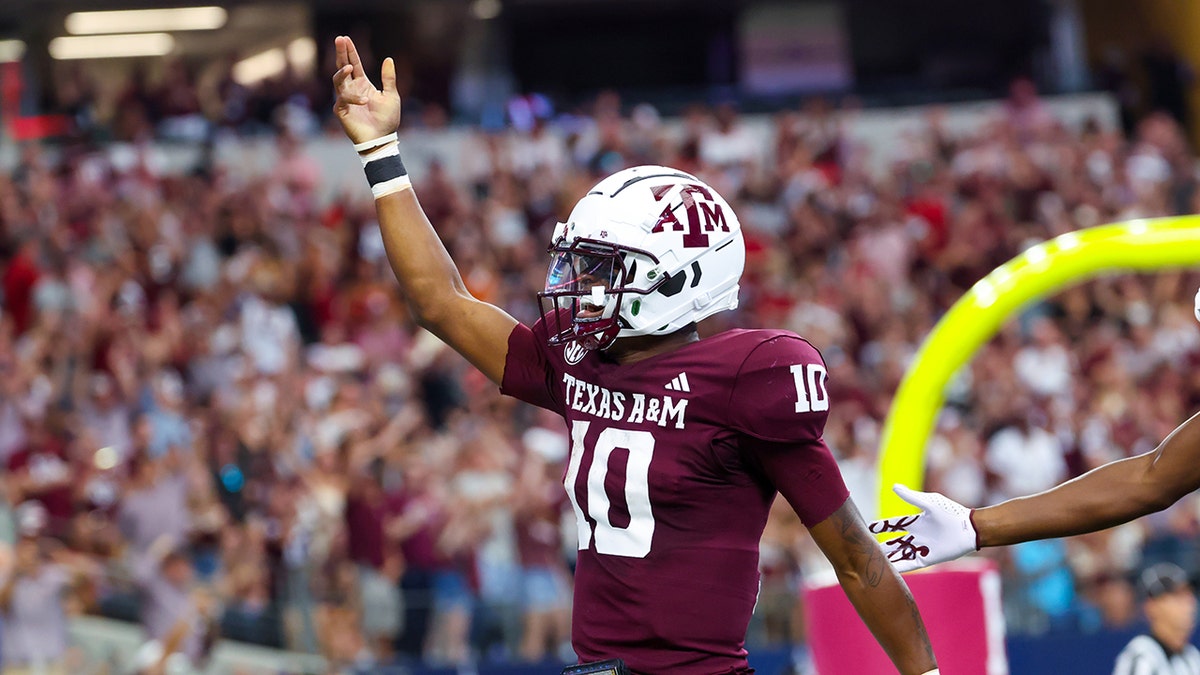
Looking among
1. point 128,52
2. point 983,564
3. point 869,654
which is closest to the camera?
point 869,654

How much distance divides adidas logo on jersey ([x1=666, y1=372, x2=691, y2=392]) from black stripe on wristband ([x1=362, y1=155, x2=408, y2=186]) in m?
0.92

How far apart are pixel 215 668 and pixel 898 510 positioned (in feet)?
16.3

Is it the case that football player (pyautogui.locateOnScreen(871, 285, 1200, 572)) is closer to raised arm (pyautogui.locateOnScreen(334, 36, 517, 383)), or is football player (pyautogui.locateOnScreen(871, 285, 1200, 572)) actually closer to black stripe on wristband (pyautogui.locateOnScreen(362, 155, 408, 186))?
raised arm (pyautogui.locateOnScreen(334, 36, 517, 383))

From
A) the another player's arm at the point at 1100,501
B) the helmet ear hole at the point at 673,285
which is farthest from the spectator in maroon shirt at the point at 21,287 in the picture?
the another player's arm at the point at 1100,501

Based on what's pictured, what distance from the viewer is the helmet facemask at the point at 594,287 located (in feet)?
10.7

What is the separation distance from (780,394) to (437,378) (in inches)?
295

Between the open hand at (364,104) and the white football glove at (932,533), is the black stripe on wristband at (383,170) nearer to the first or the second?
the open hand at (364,104)

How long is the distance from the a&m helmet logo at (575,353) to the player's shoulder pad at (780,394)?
395mm

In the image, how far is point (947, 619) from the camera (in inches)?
172

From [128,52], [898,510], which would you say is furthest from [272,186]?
[898,510]

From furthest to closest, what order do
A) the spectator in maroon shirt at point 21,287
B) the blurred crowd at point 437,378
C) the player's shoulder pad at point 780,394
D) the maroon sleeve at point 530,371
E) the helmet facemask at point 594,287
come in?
the spectator in maroon shirt at point 21,287, the blurred crowd at point 437,378, the maroon sleeve at point 530,371, the helmet facemask at point 594,287, the player's shoulder pad at point 780,394

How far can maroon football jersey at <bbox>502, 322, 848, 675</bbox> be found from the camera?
10.1 feet

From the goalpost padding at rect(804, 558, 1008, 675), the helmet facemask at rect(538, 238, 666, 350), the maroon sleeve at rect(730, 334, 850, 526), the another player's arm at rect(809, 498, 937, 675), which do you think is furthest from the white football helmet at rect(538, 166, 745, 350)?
the goalpost padding at rect(804, 558, 1008, 675)

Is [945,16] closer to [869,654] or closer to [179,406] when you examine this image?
[179,406]
